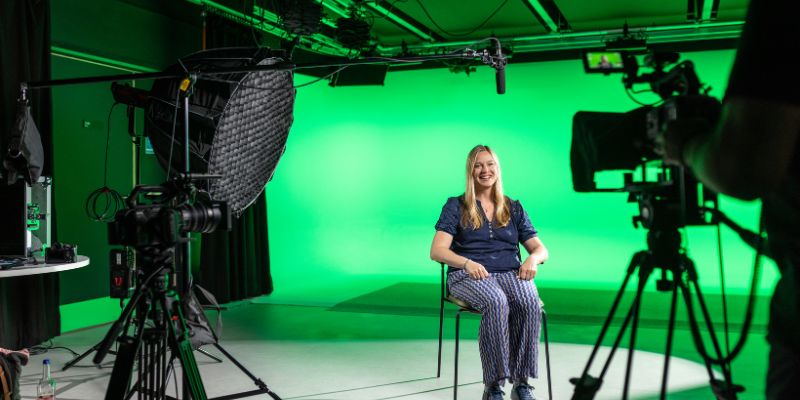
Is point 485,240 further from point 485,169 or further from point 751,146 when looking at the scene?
point 751,146

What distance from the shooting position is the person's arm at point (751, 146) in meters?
0.78

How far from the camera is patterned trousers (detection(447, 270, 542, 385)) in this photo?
8.84 feet

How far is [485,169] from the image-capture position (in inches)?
122

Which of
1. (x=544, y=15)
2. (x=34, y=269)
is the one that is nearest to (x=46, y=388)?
(x=34, y=269)

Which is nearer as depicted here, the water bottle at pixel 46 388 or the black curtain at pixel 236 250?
the water bottle at pixel 46 388

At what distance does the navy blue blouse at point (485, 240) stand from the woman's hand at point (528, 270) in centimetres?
16

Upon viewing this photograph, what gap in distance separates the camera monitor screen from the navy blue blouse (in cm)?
175

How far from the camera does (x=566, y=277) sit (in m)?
7.32

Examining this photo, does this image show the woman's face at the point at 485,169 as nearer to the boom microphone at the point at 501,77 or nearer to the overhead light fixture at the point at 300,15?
the boom microphone at the point at 501,77

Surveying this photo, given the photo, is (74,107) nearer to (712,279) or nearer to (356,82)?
(356,82)

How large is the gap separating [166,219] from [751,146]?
1279 mm

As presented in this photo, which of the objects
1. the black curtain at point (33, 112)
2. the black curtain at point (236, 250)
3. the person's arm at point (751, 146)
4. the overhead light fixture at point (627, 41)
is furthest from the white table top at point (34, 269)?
the overhead light fixture at point (627, 41)

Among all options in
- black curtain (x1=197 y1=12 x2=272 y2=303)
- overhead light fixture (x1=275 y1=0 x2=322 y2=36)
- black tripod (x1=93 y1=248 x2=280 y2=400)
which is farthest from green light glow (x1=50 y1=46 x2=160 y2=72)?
black tripod (x1=93 y1=248 x2=280 y2=400)

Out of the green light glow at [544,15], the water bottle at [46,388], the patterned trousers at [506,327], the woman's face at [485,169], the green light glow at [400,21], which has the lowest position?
the water bottle at [46,388]
